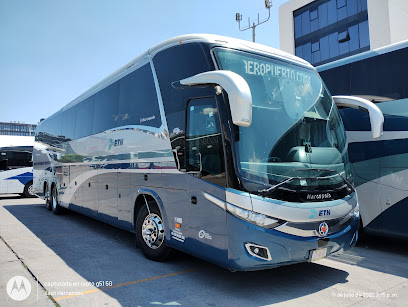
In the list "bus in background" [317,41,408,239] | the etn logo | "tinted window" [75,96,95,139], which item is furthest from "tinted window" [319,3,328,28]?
the etn logo

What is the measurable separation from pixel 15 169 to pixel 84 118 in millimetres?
10834

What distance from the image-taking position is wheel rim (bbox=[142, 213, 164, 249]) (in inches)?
213

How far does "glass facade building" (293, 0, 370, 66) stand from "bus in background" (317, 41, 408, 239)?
25021mm

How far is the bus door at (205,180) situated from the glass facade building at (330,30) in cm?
2865

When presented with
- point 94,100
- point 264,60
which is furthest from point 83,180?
point 264,60

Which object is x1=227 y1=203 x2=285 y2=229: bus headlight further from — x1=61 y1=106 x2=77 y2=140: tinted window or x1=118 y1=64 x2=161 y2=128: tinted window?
x1=61 y1=106 x2=77 y2=140: tinted window

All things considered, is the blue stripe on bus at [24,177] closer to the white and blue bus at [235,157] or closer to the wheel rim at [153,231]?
the white and blue bus at [235,157]

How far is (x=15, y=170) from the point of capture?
17.3m

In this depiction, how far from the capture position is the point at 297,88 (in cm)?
491

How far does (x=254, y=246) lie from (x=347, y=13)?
3130cm

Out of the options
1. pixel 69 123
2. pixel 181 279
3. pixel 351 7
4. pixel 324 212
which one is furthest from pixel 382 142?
pixel 351 7

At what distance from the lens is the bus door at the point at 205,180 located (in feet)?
13.7

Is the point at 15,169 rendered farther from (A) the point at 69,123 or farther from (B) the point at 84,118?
(B) the point at 84,118

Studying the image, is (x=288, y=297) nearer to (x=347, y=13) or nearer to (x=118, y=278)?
(x=118, y=278)
